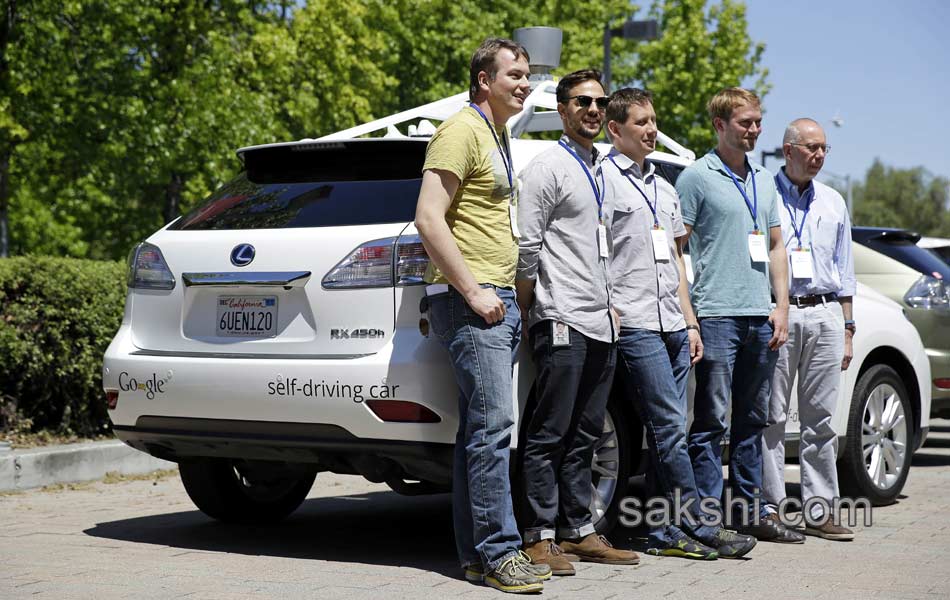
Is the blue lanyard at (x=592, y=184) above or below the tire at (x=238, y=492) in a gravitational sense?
above

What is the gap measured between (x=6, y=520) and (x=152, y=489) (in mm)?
1486

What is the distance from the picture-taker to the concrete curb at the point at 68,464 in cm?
781

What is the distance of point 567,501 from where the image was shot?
559 cm

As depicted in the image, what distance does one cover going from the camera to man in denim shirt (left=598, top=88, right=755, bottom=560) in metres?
5.59

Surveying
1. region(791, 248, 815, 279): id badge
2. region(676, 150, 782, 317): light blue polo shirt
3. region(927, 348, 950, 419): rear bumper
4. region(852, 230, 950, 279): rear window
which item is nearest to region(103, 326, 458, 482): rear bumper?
region(676, 150, 782, 317): light blue polo shirt

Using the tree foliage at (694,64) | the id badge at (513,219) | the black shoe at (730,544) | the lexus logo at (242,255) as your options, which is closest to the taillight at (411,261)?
A: the id badge at (513,219)

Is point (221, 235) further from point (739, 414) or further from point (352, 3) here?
point (352, 3)

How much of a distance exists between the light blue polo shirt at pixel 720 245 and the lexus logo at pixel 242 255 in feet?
6.70

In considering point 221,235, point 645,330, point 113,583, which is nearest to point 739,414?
point 645,330

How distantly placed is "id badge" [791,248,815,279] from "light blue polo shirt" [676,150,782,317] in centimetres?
28

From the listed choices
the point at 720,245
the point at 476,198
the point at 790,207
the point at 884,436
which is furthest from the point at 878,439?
the point at 476,198

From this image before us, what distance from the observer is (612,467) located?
590 cm

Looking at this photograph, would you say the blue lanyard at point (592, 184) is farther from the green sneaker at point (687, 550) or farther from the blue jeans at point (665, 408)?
the green sneaker at point (687, 550)

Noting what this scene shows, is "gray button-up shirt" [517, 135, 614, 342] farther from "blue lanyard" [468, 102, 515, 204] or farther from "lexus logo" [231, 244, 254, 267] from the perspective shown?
"lexus logo" [231, 244, 254, 267]
